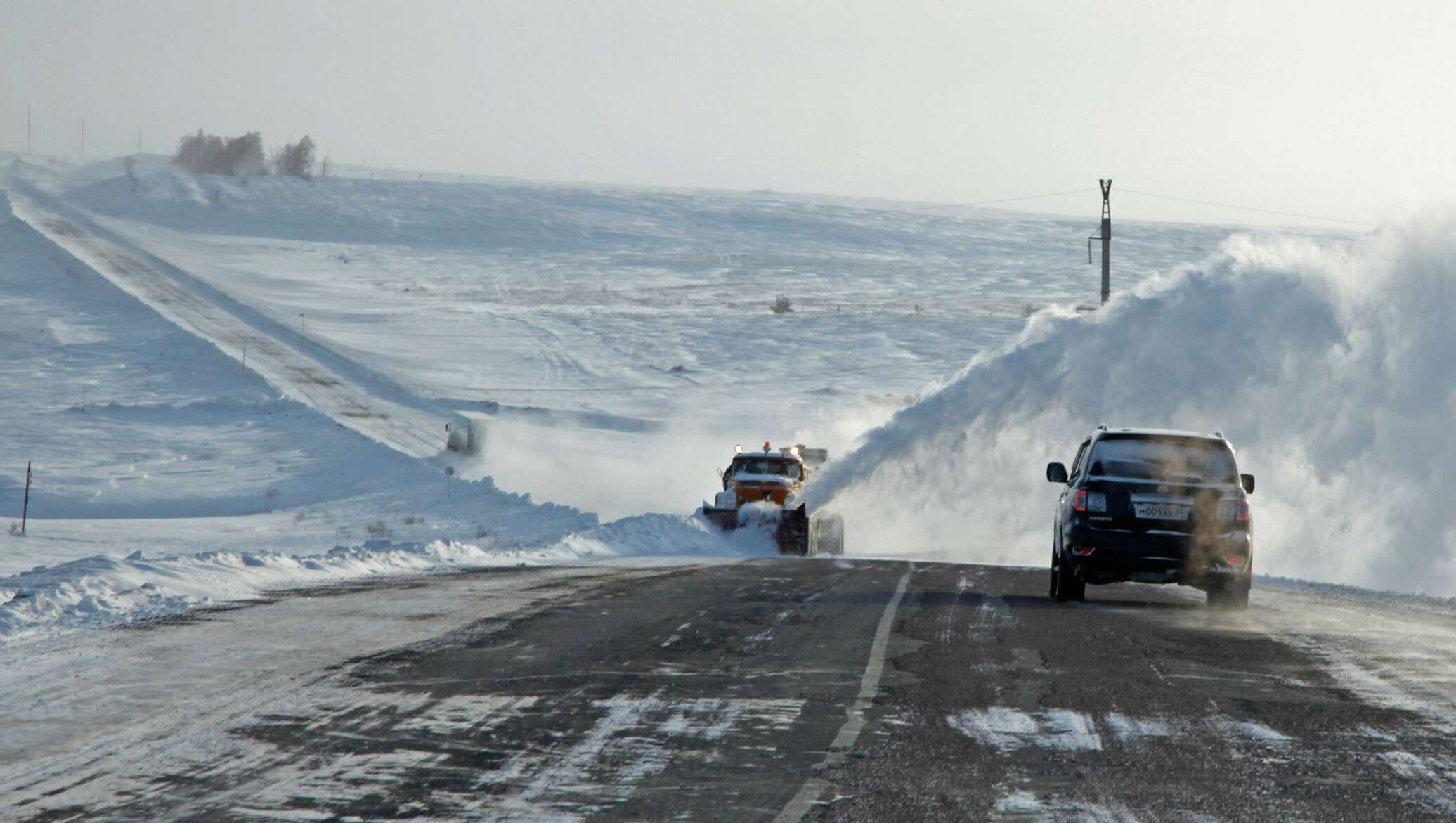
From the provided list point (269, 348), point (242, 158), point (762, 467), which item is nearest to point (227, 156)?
point (242, 158)

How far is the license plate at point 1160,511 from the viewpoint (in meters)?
15.0

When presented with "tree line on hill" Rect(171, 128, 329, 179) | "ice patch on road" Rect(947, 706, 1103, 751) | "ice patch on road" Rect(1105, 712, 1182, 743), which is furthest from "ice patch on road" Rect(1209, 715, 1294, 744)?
"tree line on hill" Rect(171, 128, 329, 179)

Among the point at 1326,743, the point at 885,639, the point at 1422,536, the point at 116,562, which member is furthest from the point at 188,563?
the point at 1422,536

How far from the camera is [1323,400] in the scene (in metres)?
25.9

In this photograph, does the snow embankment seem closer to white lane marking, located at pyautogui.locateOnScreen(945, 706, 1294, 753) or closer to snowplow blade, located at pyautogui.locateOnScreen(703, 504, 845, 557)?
snowplow blade, located at pyautogui.locateOnScreen(703, 504, 845, 557)

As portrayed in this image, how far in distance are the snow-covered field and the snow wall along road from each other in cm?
5

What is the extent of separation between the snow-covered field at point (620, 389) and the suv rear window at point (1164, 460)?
27.1ft

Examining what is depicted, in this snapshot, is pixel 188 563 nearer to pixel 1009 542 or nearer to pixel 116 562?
pixel 116 562

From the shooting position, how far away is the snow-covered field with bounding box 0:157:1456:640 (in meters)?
24.8

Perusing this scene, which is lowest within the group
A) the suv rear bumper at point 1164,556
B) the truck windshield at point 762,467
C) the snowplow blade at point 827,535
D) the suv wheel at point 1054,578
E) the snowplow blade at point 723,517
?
the snowplow blade at point 827,535

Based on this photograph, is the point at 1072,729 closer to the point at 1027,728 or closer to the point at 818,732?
the point at 1027,728

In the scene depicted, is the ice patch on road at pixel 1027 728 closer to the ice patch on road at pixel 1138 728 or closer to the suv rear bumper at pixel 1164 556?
the ice patch on road at pixel 1138 728

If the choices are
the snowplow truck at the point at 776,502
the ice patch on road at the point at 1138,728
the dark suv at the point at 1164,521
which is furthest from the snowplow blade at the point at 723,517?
the ice patch on road at the point at 1138,728

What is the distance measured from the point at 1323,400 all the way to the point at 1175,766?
20319mm
